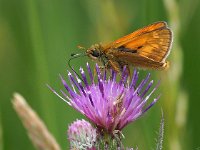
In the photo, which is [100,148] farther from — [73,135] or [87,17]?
[87,17]

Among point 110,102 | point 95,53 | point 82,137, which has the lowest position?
point 82,137

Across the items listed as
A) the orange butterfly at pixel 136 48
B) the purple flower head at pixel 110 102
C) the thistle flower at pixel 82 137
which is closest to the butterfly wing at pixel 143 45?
the orange butterfly at pixel 136 48

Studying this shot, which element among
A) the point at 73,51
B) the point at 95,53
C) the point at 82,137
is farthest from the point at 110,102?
the point at 73,51

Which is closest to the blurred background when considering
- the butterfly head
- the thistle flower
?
the butterfly head

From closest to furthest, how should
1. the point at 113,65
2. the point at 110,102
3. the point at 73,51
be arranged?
1. the point at 110,102
2. the point at 113,65
3. the point at 73,51

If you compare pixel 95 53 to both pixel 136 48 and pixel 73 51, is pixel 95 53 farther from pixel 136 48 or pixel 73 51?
pixel 73 51

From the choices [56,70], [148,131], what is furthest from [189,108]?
[56,70]
